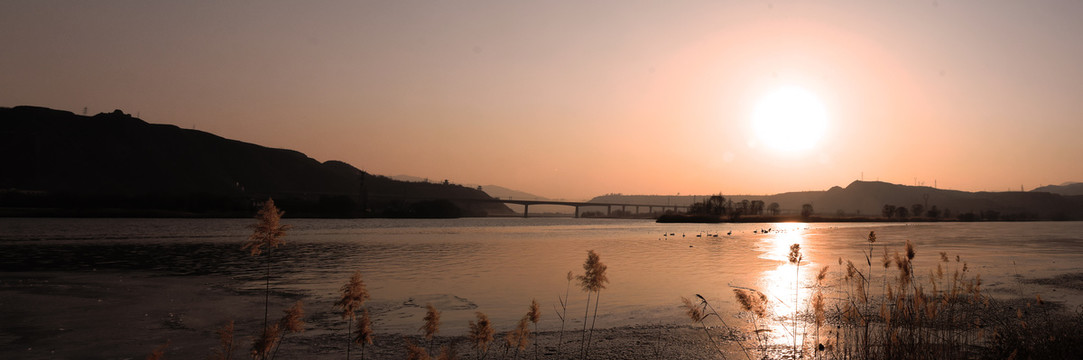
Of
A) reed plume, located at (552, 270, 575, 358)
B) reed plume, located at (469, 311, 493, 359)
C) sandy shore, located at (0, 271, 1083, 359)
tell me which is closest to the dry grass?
sandy shore, located at (0, 271, 1083, 359)

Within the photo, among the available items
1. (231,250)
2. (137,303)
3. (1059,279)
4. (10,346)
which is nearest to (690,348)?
(10,346)

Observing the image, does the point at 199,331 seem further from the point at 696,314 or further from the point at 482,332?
the point at 696,314

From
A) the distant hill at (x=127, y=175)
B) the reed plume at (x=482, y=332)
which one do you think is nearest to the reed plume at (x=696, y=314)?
the reed plume at (x=482, y=332)

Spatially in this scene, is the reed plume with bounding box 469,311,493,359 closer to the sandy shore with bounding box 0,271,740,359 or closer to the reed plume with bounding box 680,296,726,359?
the reed plume with bounding box 680,296,726,359

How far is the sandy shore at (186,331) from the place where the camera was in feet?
33.6

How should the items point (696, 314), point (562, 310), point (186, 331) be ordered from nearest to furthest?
1. point (696, 314)
2. point (186, 331)
3. point (562, 310)

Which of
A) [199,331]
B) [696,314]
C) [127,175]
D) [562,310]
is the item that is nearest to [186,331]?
[199,331]

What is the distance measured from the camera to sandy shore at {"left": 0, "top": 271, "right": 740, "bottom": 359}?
1024 centimetres

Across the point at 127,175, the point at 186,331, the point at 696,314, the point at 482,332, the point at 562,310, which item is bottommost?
the point at 186,331

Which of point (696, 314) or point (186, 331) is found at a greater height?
point (696, 314)

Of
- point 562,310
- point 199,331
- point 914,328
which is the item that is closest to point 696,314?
point 914,328

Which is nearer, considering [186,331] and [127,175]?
[186,331]

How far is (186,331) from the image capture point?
12414 millimetres

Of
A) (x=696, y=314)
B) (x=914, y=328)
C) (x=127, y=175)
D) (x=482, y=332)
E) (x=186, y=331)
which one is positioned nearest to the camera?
(x=482, y=332)
